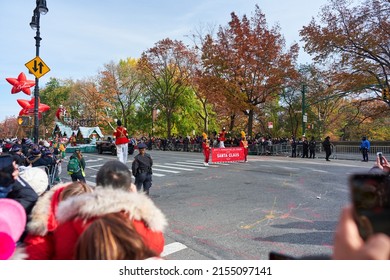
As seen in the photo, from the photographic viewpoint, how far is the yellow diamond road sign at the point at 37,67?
408 inches

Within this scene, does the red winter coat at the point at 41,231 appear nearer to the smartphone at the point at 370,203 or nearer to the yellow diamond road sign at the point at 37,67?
the smartphone at the point at 370,203

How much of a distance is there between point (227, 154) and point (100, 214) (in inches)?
644

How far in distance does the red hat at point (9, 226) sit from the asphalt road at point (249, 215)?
2.31 m

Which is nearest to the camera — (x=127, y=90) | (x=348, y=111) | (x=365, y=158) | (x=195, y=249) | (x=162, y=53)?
(x=195, y=249)

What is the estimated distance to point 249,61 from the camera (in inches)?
1022

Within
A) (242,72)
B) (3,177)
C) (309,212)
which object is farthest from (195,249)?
(242,72)

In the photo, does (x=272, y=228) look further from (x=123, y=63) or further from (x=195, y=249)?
(x=123, y=63)

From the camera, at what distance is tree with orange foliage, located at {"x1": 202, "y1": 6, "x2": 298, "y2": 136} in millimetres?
Result: 26094

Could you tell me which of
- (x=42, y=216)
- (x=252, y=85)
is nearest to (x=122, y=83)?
(x=252, y=85)

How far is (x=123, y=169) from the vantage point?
2.69 meters

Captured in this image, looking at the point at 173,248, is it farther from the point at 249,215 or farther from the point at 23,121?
the point at 23,121

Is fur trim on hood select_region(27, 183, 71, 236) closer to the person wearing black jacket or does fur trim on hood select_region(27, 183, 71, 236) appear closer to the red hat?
the red hat

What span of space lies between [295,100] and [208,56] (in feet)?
67.6

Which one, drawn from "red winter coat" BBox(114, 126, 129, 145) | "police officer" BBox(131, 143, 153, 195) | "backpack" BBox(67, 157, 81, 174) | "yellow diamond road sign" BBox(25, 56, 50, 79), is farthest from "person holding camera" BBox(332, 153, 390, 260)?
"red winter coat" BBox(114, 126, 129, 145)
